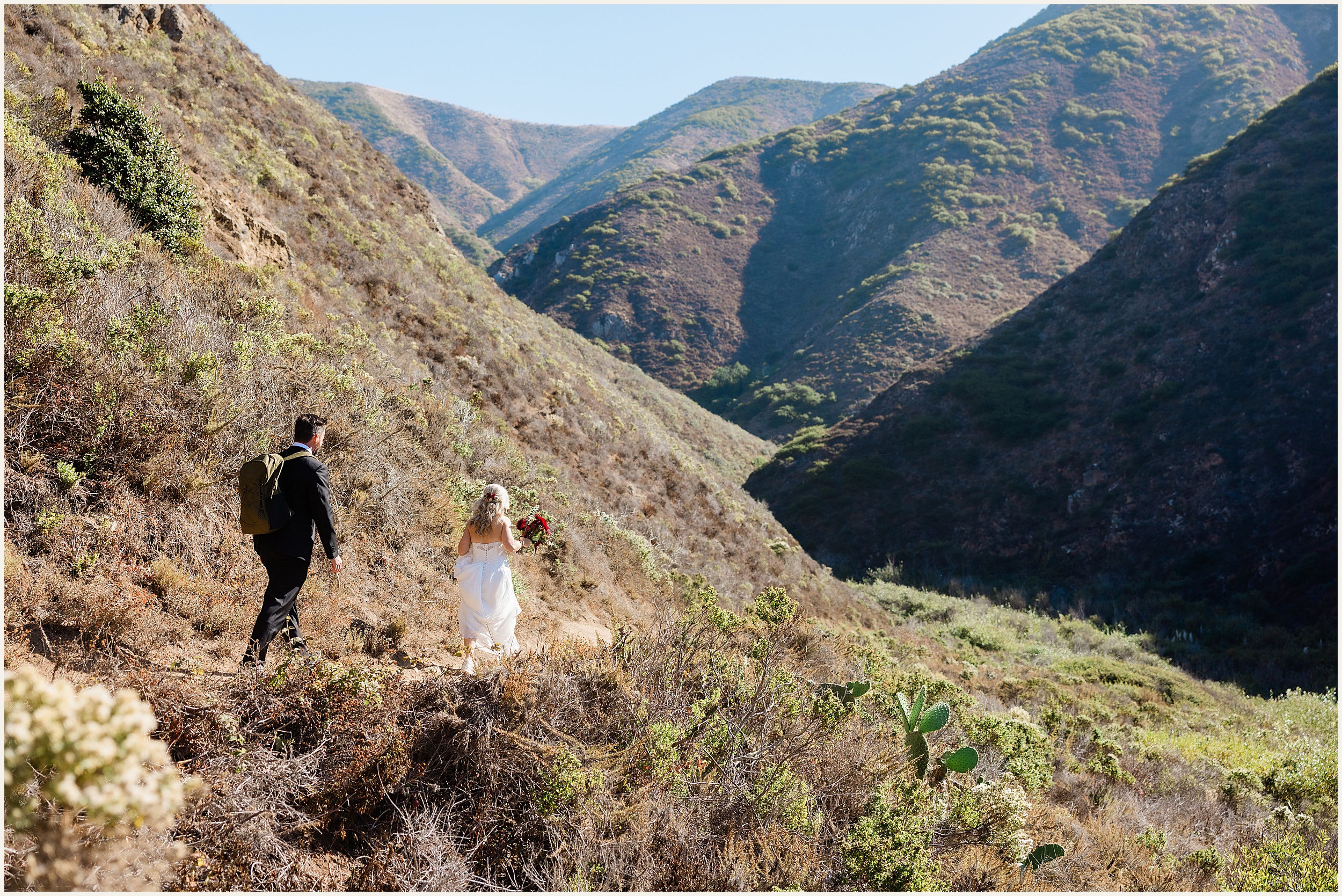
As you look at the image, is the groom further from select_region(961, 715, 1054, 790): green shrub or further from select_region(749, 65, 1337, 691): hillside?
select_region(749, 65, 1337, 691): hillside

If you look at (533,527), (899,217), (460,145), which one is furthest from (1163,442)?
(460,145)

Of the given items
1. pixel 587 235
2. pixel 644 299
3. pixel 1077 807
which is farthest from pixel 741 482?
pixel 587 235

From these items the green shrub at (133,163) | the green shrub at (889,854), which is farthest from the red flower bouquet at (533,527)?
the green shrub at (133,163)

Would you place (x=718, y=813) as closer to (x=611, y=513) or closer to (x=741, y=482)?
(x=611, y=513)

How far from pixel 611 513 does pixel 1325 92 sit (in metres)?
38.5

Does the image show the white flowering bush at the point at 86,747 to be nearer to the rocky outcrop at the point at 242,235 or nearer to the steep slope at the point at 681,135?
the rocky outcrop at the point at 242,235

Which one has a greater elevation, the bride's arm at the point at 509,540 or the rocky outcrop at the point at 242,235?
the rocky outcrop at the point at 242,235

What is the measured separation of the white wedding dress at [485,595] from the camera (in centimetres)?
472

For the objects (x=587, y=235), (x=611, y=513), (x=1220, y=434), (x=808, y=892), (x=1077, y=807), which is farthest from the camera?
(x=587, y=235)

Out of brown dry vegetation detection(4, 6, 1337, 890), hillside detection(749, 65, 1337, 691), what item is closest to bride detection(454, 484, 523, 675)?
brown dry vegetation detection(4, 6, 1337, 890)

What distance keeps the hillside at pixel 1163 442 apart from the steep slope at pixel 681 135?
6979 cm

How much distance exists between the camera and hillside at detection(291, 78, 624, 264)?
110375 mm

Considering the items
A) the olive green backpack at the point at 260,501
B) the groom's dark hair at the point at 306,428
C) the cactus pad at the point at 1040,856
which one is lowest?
the cactus pad at the point at 1040,856

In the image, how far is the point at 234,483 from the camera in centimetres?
509
